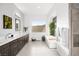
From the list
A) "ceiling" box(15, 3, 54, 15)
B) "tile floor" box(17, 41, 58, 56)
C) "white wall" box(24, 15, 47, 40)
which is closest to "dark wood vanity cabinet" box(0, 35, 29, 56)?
"tile floor" box(17, 41, 58, 56)

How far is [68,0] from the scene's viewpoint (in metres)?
2.75

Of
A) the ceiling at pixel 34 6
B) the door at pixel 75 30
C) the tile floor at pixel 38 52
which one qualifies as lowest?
the tile floor at pixel 38 52

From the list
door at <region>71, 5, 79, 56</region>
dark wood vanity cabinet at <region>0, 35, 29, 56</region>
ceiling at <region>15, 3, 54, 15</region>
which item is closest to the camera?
dark wood vanity cabinet at <region>0, 35, 29, 56</region>

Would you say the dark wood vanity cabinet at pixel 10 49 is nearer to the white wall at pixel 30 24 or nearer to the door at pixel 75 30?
the door at pixel 75 30

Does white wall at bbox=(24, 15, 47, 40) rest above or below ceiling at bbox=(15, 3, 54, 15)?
below

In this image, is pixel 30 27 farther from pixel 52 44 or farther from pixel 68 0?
pixel 68 0

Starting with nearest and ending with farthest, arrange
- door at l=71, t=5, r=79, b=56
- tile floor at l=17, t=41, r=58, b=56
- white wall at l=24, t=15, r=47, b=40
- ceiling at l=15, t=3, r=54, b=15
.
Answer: door at l=71, t=5, r=79, b=56 < tile floor at l=17, t=41, r=58, b=56 < ceiling at l=15, t=3, r=54, b=15 < white wall at l=24, t=15, r=47, b=40

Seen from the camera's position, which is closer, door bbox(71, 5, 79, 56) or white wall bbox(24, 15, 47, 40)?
door bbox(71, 5, 79, 56)

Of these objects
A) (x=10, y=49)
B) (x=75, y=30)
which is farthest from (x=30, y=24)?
(x=75, y=30)

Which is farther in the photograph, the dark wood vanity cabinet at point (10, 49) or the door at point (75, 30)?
the door at point (75, 30)

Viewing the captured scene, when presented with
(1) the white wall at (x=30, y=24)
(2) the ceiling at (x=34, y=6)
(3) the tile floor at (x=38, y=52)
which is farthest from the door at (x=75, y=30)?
(1) the white wall at (x=30, y=24)

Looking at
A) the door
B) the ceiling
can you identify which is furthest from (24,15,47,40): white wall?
the door

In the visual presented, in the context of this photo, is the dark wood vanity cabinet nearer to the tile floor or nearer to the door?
the tile floor

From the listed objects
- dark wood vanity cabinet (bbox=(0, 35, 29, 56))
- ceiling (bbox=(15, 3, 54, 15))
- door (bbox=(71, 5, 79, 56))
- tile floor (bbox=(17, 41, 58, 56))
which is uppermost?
ceiling (bbox=(15, 3, 54, 15))
